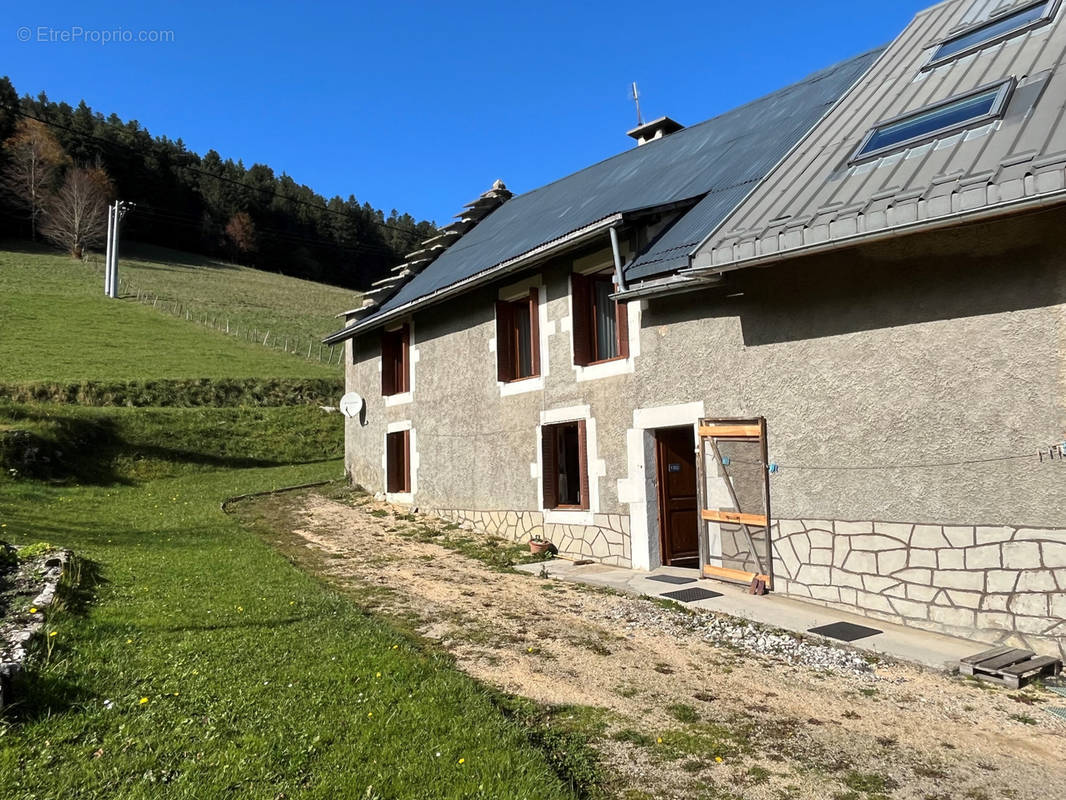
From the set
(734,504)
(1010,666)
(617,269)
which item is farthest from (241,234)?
(1010,666)

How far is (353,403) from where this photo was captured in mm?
17406

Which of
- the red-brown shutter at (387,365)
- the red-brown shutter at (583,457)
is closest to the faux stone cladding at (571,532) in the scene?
the red-brown shutter at (583,457)

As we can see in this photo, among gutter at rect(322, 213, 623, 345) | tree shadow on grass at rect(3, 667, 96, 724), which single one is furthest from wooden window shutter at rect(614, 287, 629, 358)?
tree shadow on grass at rect(3, 667, 96, 724)

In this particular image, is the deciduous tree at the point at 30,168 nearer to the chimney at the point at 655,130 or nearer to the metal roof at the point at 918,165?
the chimney at the point at 655,130

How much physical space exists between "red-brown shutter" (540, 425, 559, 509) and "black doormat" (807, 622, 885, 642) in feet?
17.2

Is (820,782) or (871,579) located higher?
(871,579)

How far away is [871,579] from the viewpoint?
6777 millimetres

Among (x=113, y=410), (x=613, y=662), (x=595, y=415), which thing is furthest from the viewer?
(x=113, y=410)

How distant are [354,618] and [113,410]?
19.2m

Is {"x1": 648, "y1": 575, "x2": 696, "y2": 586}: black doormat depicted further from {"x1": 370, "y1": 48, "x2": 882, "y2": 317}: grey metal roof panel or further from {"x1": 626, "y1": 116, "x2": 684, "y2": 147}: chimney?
{"x1": 626, "y1": 116, "x2": 684, "y2": 147}: chimney

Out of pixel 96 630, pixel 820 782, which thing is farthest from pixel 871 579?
pixel 96 630

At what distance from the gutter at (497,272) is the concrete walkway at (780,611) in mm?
4616

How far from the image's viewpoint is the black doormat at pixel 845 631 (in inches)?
244

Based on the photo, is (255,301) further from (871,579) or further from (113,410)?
(871,579)
